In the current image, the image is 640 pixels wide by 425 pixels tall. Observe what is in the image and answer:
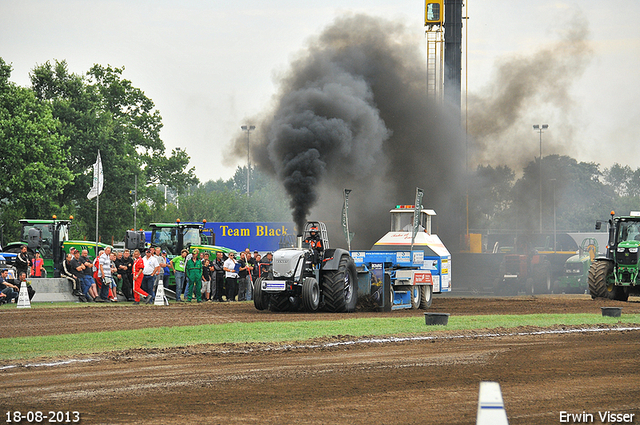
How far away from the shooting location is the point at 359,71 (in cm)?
3256

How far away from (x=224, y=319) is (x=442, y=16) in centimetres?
2306

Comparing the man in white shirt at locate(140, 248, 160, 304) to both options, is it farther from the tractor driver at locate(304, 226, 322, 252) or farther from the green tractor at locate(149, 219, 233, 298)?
the tractor driver at locate(304, 226, 322, 252)

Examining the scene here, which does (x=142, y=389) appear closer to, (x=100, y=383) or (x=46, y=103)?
(x=100, y=383)

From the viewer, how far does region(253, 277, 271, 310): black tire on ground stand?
19594 mm

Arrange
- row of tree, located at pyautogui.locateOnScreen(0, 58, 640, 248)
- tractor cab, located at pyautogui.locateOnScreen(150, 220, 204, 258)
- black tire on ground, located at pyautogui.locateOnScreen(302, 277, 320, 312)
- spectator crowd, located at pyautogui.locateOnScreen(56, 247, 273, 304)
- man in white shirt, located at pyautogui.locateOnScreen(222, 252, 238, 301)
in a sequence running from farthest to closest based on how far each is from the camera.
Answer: row of tree, located at pyautogui.locateOnScreen(0, 58, 640, 248), tractor cab, located at pyautogui.locateOnScreen(150, 220, 204, 258), man in white shirt, located at pyautogui.locateOnScreen(222, 252, 238, 301), spectator crowd, located at pyautogui.locateOnScreen(56, 247, 273, 304), black tire on ground, located at pyautogui.locateOnScreen(302, 277, 320, 312)

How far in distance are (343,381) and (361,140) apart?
66.1 feet

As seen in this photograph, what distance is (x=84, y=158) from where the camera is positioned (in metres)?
51.4

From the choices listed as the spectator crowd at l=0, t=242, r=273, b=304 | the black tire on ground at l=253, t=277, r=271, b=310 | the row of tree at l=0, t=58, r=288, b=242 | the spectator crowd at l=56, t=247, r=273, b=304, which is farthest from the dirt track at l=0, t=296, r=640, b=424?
the row of tree at l=0, t=58, r=288, b=242

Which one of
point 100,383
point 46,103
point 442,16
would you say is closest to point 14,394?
point 100,383

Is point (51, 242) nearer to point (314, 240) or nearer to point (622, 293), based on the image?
point (314, 240)

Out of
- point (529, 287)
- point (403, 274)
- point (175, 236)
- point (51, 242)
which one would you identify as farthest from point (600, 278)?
point (51, 242)

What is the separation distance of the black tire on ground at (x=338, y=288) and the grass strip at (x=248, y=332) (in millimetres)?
2069

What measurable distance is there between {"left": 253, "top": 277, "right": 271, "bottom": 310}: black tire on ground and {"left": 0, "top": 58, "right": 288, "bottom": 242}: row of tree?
11.9m

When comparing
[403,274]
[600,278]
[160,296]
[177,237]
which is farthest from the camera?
[177,237]
